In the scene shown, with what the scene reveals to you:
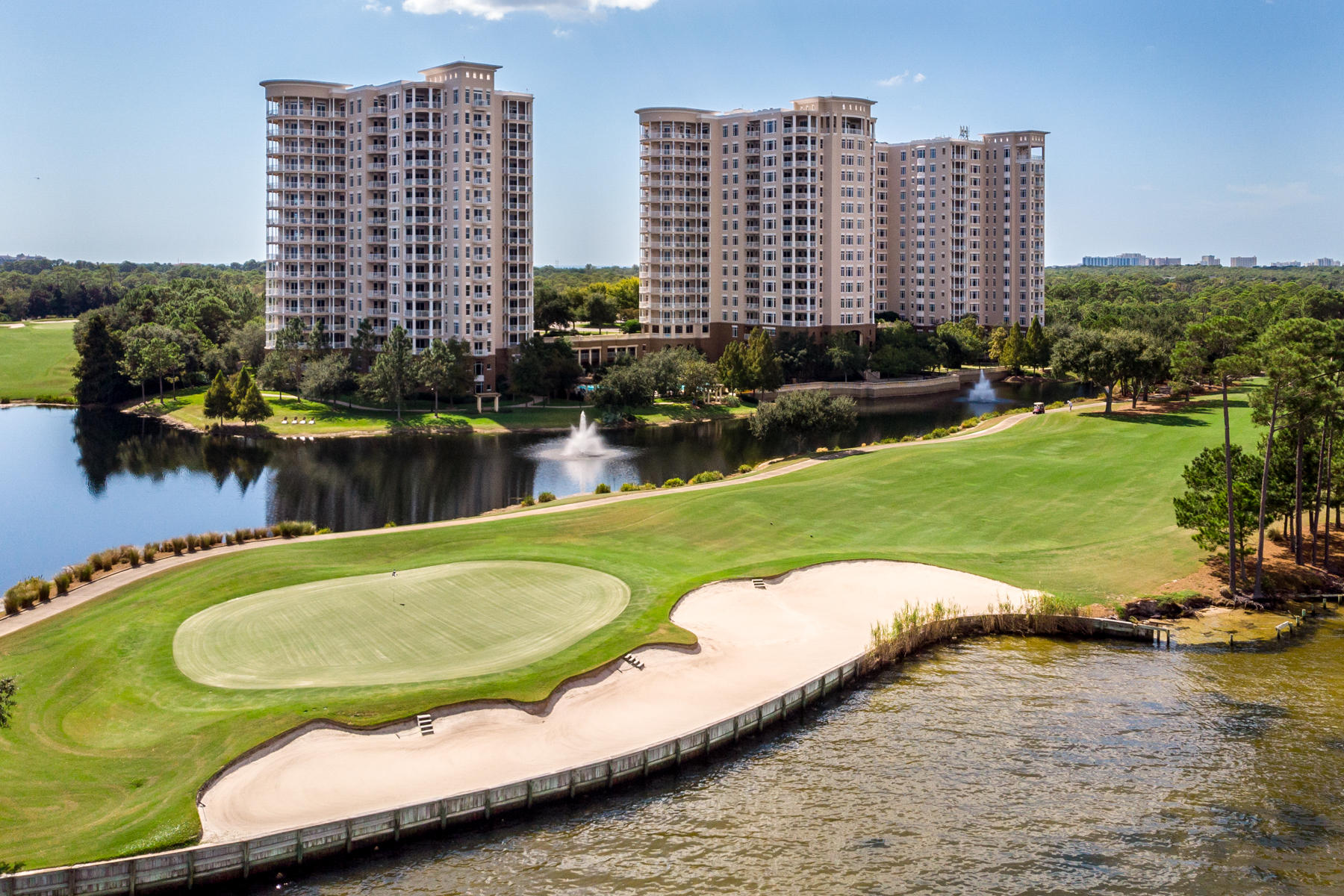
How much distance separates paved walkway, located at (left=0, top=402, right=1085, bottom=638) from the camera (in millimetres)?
46906

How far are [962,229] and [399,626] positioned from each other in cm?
15891

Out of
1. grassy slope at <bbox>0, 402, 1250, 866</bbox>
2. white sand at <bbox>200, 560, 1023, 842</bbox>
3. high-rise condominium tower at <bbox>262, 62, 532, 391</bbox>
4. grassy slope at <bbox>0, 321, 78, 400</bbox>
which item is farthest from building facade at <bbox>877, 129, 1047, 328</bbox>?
white sand at <bbox>200, 560, 1023, 842</bbox>

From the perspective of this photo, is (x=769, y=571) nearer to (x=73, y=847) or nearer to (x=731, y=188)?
(x=73, y=847)

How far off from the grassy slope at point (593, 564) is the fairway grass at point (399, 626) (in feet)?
3.39

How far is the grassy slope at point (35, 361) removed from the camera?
148125 millimetres

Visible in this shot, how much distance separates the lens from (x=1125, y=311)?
7141 inches

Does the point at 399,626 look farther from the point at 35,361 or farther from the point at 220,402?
the point at 35,361

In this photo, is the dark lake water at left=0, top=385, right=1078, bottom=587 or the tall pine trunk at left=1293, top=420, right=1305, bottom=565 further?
the dark lake water at left=0, top=385, right=1078, bottom=587

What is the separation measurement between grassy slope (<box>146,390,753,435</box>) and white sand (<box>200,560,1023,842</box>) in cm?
7069

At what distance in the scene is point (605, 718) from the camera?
37.6 metres

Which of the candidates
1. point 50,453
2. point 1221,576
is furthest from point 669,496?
point 50,453

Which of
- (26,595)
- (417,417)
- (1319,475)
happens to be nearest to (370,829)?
(26,595)

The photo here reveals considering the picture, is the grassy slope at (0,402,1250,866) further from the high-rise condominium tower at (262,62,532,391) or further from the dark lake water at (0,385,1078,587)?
the high-rise condominium tower at (262,62,532,391)

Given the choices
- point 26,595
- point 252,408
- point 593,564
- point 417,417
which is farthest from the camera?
point 417,417
